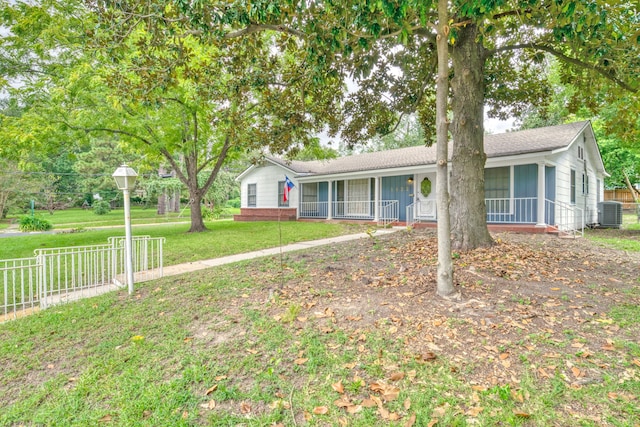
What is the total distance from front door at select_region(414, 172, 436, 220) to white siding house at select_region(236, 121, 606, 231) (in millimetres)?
41

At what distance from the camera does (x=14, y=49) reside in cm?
1084

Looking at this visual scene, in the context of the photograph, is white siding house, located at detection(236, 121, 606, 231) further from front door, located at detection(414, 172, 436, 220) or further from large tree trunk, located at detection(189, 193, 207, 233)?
large tree trunk, located at detection(189, 193, 207, 233)

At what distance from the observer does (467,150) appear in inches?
242

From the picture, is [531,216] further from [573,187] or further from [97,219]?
[97,219]

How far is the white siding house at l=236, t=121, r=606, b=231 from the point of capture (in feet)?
36.3

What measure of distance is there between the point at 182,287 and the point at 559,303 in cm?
551

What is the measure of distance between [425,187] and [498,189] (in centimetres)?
277

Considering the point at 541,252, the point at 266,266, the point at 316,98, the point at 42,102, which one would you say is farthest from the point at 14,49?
the point at 541,252

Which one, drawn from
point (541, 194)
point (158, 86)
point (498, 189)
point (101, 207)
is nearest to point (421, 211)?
point (498, 189)

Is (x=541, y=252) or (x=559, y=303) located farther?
(x=541, y=252)

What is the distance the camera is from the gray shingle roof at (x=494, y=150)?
1104 cm

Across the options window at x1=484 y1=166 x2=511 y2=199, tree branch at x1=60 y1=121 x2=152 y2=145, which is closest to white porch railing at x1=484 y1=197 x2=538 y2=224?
window at x1=484 y1=166 x2=511 y2=199

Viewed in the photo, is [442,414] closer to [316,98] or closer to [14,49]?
[316,98]

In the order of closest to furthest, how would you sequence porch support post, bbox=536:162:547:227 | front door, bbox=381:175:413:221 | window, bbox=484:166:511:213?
porch support post, bbox=536:162:547:227 → window, bbox=484:166:511:213 → front door, bbox=381:175:413:221
